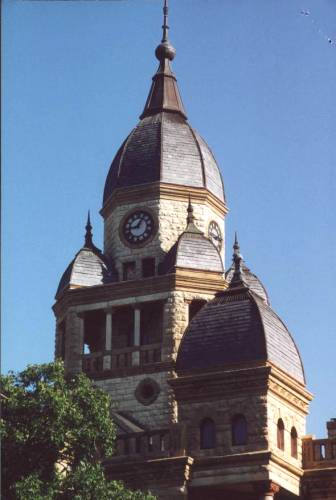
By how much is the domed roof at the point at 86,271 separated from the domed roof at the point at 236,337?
8049mm

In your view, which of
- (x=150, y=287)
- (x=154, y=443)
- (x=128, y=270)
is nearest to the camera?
(x=154, y=443)

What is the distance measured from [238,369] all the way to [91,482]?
10.4m

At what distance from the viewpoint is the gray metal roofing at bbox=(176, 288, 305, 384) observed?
47.0 m

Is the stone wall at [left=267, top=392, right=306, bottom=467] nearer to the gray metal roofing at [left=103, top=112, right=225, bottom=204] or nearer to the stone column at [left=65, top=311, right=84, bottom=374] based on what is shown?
the stone column at [left=65, top=311, right=84, bottom=374]

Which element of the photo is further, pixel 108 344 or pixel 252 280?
pixel 252 280

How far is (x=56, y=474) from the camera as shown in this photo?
3853cm

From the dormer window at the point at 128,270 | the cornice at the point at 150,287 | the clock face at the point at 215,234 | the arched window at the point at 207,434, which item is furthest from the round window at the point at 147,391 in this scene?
the clock face at the point at 215,234

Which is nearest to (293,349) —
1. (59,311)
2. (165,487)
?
(165,487)

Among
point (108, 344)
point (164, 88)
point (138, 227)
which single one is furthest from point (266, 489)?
point (164, 88)

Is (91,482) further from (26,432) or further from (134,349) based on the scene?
(134,349)

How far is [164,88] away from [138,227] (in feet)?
28.7

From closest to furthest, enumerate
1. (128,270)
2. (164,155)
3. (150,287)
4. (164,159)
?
(150,287) < (128,270) < (164,159) < (164,155)

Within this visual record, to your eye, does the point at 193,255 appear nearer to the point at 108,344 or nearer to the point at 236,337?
the point at 108,344

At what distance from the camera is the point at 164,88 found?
62312mm
